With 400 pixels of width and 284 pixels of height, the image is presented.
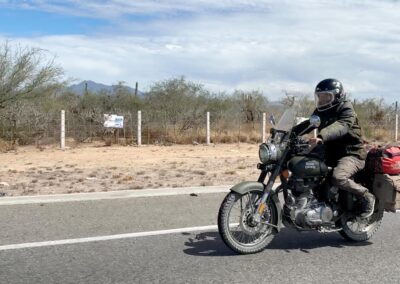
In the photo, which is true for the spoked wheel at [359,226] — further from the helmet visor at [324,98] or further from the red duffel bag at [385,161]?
the helmet visor at [324,98]

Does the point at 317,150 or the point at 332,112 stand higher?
the point at 332,112

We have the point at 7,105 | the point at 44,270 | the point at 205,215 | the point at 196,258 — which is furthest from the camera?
the point at 7,105

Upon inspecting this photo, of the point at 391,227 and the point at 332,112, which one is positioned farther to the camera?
the point at 391,227

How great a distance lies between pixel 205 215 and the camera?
820 cm

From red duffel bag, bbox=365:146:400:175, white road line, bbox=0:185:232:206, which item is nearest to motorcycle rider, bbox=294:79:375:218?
red duffel bag, bbox=365:146:400:175

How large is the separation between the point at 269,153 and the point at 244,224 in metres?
0.80

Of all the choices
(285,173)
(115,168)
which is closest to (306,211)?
(285,173)

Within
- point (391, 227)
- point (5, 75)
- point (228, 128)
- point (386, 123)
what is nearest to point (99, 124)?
point (5, 75)

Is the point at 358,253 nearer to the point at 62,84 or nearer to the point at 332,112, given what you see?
the point at 332,112

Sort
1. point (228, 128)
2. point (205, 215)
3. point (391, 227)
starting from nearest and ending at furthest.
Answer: point (391, 227)
point (205, 215)
point (228, 128)

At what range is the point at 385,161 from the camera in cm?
630

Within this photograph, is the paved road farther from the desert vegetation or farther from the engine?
the desert vegetation

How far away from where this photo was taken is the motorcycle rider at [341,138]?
6.16m

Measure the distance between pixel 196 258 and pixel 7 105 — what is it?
18974mm
